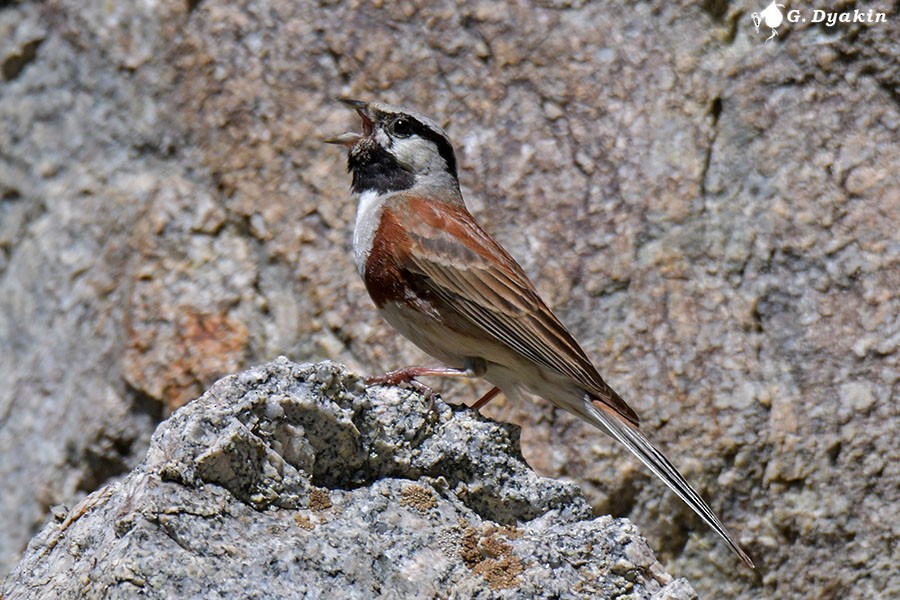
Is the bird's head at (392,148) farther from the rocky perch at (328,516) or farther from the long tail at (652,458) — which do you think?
the rocky perch at (328,516)

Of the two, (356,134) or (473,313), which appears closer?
(473,313)

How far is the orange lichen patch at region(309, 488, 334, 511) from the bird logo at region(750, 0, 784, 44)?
131 inches

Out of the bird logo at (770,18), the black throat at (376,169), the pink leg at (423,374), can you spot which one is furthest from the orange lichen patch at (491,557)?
the bird logo at (770,18)

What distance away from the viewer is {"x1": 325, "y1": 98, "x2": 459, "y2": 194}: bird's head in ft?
16.8

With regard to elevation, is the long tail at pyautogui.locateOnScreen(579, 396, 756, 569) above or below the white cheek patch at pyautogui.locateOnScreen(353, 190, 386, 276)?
below

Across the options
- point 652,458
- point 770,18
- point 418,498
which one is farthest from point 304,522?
point 770,18

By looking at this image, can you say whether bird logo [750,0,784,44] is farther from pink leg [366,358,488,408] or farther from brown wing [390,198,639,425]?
pink leg [366,358,488,408]

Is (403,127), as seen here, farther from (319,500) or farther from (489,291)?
(319,500)

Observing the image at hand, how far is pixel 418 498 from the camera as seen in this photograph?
341 cm

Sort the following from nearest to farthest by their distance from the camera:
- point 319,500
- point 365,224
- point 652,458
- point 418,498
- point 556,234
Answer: point 319,500 < point 418,498 < point 652,458 < point 365,224 < point 556,234

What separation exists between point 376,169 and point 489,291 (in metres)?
0.89

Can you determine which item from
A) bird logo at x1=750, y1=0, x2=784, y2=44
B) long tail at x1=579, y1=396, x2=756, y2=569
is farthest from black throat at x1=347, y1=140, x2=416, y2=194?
bird logo at x1=750, y1=0, x2=784, y2=44

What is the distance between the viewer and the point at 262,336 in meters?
5.57

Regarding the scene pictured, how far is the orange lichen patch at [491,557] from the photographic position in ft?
10.5
